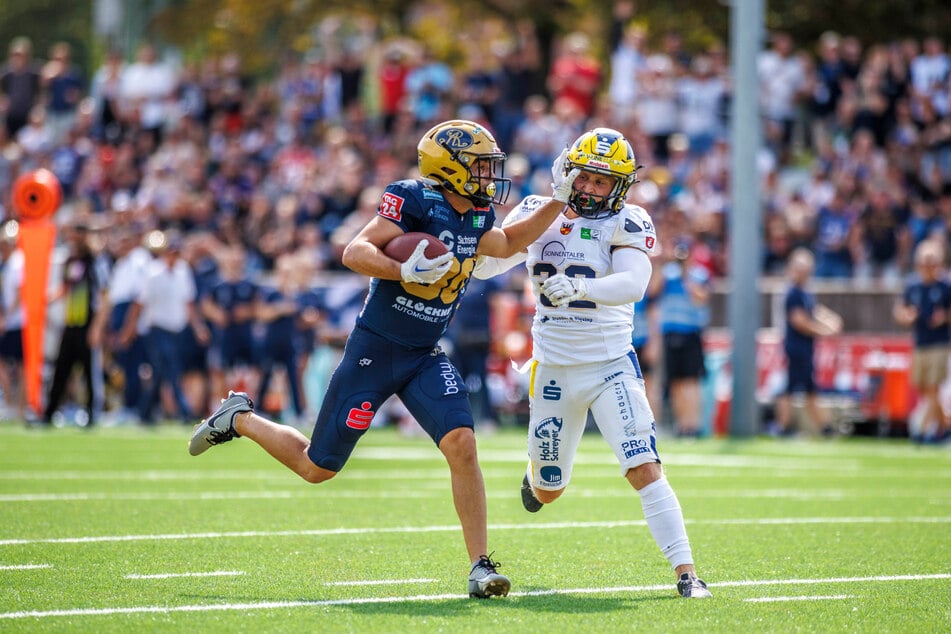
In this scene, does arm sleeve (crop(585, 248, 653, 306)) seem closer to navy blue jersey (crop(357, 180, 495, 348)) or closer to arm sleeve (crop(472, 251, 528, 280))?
arm sleeve (crop(472, 251, 528, 280))

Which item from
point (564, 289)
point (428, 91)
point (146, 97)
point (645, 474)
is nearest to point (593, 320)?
point (564, 289)

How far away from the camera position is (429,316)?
6.33 m

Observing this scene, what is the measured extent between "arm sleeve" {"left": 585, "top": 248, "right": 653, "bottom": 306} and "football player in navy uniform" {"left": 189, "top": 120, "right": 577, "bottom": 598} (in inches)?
14.7

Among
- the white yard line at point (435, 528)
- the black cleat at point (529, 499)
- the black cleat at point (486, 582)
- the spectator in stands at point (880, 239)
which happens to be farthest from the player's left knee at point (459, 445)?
the spectator in stands at point (880, 239)

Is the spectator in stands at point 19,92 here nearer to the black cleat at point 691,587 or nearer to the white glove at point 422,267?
the white glove at point 422,267

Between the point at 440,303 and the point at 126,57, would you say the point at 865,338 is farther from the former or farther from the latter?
the point at 126,57

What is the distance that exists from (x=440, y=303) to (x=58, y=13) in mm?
42967

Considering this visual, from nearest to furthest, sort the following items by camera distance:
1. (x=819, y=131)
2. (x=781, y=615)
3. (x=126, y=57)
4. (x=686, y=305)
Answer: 1. (x=781, y=615)
2. (x=686, y=305)
3. (x=819, y=131)
4. (x=126, y=57)

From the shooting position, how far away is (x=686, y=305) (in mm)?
15156

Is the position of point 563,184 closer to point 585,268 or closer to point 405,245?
point 585,268

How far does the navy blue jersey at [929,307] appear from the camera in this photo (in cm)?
1512

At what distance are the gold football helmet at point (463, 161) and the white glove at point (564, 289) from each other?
0.52 metres

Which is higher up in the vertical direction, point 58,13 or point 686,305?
point 58,13

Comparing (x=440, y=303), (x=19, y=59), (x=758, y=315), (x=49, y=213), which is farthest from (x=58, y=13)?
(x=440, y=303)
